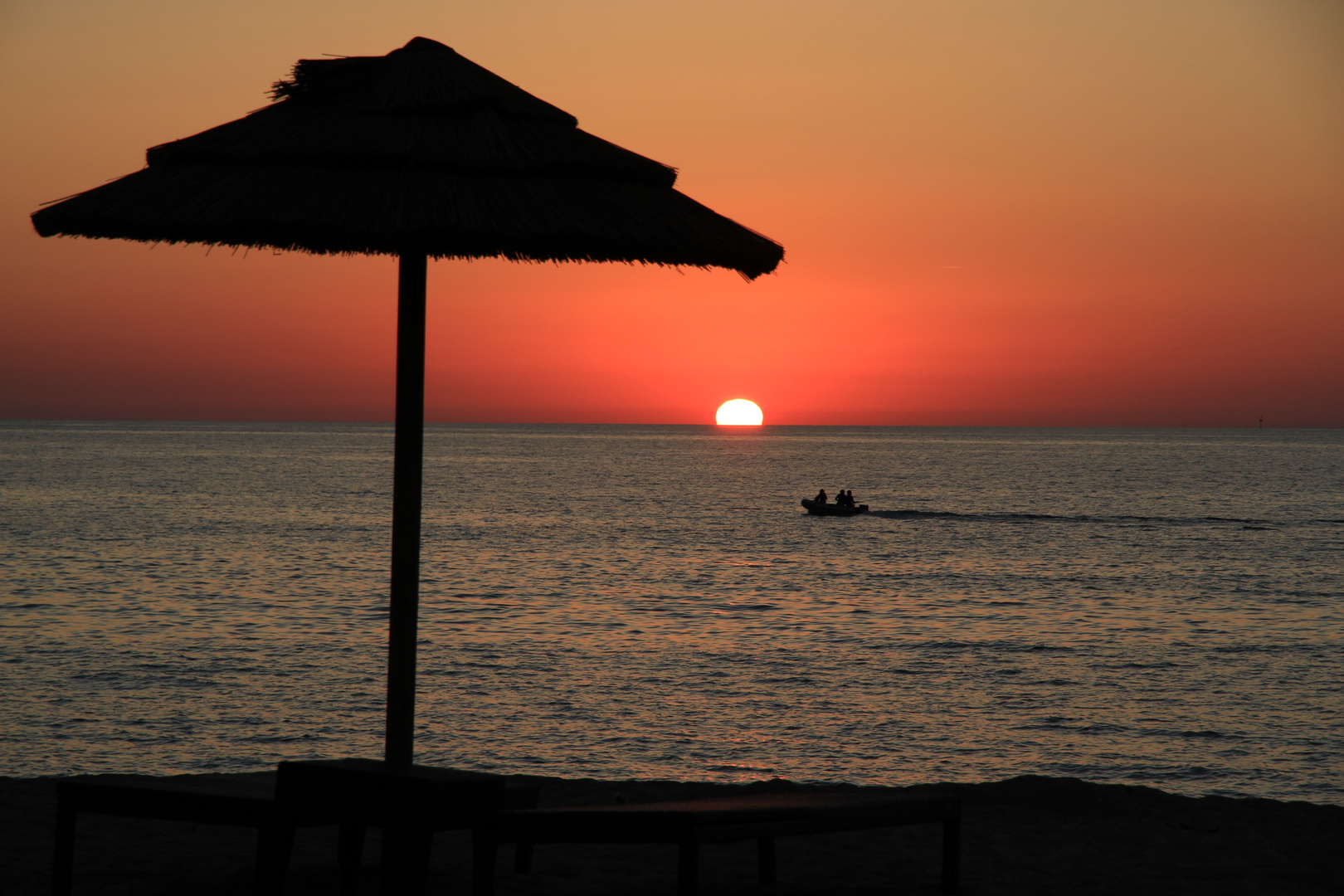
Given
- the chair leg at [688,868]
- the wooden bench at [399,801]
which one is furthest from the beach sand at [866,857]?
the chair leg at [688,868]

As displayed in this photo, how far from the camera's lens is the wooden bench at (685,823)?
16.5 feet

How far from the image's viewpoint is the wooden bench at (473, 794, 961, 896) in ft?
16.5

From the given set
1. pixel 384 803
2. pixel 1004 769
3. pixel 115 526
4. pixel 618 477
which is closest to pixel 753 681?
pixel 1004 769

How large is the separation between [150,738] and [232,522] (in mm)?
42399

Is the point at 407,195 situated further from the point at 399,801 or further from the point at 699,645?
the point at 699,645

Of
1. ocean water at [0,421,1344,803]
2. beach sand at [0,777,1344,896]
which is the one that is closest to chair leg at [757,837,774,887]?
beach sand at [0,777,1344,896]

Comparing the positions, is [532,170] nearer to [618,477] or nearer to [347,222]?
[347,222]

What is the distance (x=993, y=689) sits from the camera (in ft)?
70.2

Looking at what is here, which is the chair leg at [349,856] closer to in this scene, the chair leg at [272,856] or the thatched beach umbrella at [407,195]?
the chair leg at [272,856]

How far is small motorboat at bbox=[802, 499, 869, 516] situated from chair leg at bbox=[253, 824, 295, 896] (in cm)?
5801

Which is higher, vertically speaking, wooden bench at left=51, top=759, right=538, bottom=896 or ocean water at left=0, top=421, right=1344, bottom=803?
wooden bench at left=51, top=759, right=538, bottom=896

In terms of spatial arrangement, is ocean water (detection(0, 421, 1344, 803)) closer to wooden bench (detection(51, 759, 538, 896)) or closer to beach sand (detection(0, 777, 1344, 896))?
beach sand (detection(0, 777, 1344, 896))

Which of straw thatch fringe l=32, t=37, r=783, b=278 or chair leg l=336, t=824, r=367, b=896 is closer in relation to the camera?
straw thatch fringe l=32, t=37, r=783, b=278

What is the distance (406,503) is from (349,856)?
6.14ft
